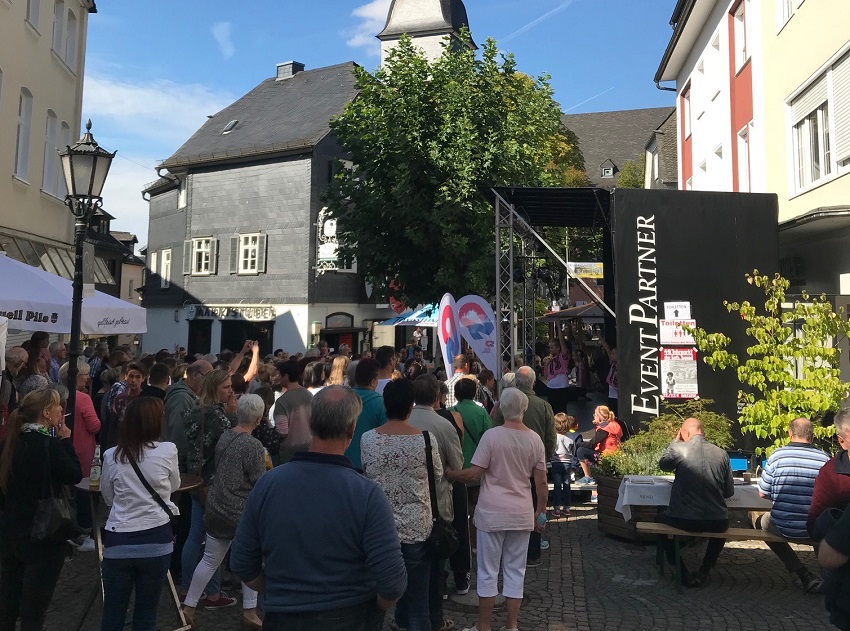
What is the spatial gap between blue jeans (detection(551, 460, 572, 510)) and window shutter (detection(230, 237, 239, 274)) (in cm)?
2494

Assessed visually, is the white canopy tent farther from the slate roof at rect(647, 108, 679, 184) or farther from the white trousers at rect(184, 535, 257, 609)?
the slate roof at rect(647, 108, 679, 184)

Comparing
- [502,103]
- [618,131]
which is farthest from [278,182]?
[618,131]

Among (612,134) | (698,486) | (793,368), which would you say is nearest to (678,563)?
(698,486)

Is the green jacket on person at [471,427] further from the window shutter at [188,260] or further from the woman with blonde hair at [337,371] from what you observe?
the window shutter at [188,260]

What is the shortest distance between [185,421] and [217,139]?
100 ft

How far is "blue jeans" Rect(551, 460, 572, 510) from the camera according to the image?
895 cm

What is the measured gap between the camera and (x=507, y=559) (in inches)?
210

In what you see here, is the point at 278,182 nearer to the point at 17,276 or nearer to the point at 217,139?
the point at 217,139

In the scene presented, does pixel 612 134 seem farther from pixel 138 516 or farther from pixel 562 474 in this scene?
pixel 138 516

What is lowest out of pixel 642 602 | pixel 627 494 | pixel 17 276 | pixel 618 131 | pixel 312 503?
pixel 642 602

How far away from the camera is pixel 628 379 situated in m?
10.1

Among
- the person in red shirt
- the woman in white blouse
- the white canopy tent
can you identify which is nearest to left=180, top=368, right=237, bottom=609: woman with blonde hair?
the woman in white blouse

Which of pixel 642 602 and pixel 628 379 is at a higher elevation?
pixel 628 379

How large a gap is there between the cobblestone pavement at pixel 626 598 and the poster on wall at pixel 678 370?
2614mm
